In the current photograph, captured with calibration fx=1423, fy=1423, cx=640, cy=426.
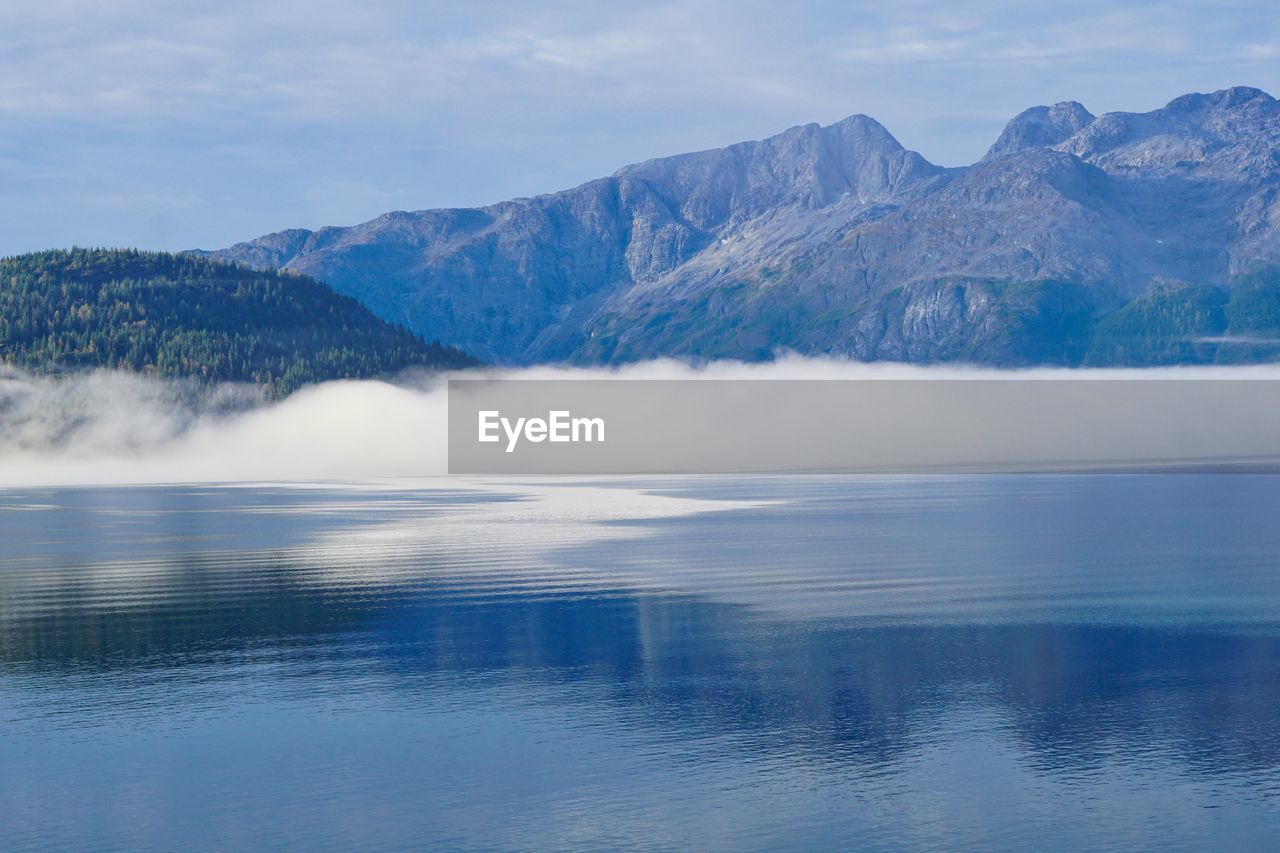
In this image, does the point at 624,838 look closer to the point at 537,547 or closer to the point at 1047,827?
the point at 1047,827

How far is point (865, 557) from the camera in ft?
554

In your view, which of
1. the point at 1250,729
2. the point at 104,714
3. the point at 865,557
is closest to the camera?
the point at 1250,729

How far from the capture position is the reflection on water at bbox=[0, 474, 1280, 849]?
2303 inches

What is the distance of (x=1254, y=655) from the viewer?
9569cm

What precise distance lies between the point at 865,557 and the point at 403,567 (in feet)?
178

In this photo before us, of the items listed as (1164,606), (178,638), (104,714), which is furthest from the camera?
(1164,606)

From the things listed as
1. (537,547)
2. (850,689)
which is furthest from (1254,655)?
(537,547)

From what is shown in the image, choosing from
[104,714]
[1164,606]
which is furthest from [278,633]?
[1164,606]

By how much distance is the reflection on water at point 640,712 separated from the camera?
5850 centimetres

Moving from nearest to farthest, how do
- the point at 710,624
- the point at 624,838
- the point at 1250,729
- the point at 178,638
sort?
the point at 624,838, the point at 1250,729, the point at 178,638, the point at 710,624

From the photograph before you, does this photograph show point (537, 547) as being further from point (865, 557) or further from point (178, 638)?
point (178, 638)

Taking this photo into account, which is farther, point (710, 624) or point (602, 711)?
point (710, 624)

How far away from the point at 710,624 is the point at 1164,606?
4122 cm

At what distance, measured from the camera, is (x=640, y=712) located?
78.4 meters
